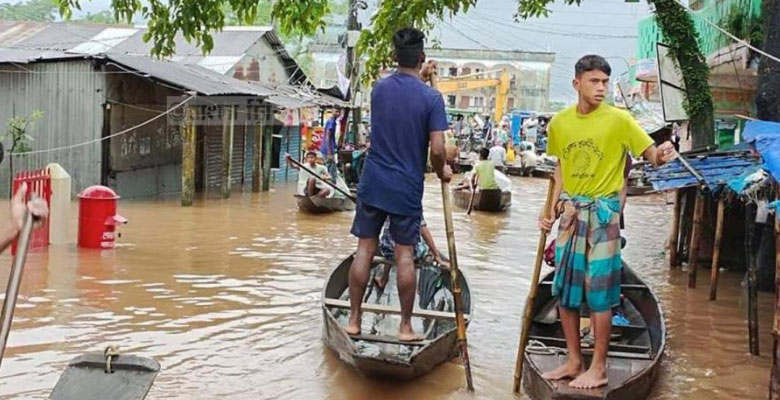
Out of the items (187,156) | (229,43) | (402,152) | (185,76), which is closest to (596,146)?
(402,152)

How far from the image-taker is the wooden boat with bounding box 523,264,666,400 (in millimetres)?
5977

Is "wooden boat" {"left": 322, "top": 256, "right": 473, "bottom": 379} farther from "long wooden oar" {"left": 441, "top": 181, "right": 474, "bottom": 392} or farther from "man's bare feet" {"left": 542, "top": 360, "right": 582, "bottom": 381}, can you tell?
"man's bare feet" {"left": 542, "top": 360, "right": 582, "bottom": 381}

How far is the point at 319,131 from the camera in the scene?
3216 centimetres

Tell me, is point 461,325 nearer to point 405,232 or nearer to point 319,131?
point 405,232

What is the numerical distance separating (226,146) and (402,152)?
15906 millimetres

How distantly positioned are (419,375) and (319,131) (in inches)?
1016

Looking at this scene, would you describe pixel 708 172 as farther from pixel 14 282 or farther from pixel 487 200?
pixel 487 200

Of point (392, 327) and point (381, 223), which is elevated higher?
point (381, 223)

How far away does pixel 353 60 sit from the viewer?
28.1m

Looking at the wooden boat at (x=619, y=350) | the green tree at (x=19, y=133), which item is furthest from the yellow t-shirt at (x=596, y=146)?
the green tree at (x=19, y=133)

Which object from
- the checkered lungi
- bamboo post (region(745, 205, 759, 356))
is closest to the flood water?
bamboo post (region(745, 205, 759, 356))

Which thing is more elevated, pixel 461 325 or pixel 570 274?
pixel 570 274

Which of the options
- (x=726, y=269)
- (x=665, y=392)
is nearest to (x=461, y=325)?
(x=665, y=392)

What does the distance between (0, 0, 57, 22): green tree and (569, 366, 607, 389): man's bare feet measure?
149ft
